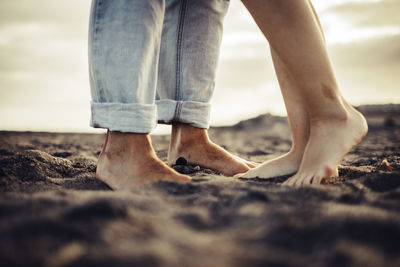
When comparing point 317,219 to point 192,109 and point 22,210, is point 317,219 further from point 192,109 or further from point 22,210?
point 192,109

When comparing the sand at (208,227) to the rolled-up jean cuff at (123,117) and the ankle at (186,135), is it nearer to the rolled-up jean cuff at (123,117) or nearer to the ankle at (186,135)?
the rolled-up jean cuff at (123,117)

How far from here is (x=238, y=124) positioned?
995 centimetres

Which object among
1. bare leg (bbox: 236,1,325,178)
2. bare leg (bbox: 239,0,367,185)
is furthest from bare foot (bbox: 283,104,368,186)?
bare leg (bbox: 236,1,325,178)

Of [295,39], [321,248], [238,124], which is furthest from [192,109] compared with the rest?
[238,124]

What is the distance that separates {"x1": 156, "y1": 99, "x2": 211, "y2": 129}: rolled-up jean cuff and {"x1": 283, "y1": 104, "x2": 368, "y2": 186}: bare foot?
0.63 meters

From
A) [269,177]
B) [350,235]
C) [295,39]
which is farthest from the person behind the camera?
[269,177]

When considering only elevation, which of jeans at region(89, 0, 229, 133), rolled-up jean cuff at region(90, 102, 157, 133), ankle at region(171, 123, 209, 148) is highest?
jeans at region(89, 0, 229, 133)

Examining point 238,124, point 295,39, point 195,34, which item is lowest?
point 238,124

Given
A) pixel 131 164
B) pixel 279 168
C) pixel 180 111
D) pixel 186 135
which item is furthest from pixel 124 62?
pixel 279 168

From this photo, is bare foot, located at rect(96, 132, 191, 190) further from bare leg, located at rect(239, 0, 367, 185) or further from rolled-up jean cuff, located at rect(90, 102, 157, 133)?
bare leg, located at rect(239, 0, 367, 185)

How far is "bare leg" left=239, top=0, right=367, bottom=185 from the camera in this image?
1.20 m

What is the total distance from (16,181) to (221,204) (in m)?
0.89

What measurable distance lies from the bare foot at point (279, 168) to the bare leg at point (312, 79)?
13cm

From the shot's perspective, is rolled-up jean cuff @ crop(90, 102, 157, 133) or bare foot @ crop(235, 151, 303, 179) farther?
bare foot @ crop(235, 151, 303, 179)
